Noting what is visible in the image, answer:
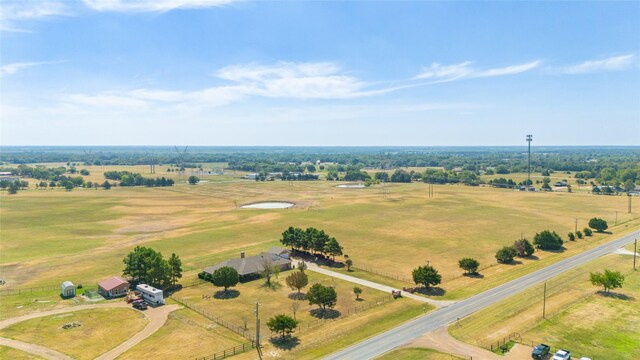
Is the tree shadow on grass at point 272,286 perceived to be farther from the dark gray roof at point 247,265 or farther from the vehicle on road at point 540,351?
the vehicle on road at point 540,351

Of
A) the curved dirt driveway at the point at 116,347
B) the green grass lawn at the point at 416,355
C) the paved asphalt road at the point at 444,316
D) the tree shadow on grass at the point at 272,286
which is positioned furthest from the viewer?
the tree shadow on grass at the point at 272,286

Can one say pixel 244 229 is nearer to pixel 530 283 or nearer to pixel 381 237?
pixel 381 237

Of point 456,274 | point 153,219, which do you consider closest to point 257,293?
point 456,274

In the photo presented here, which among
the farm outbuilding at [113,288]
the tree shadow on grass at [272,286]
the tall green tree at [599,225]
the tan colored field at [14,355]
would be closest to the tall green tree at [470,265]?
the tree shadow on grass at [272,286]

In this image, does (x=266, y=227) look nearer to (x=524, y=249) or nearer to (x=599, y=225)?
(x=524, y=249)

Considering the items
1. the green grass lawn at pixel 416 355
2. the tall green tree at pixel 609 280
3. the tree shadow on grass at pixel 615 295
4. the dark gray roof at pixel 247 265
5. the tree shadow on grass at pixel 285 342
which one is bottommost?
the tree shadow on grass at pixel 285 342

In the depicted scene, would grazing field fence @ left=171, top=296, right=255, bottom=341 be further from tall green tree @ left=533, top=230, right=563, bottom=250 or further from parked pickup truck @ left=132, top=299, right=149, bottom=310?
tall green tree @ left=533, top=230, right=563, bottom=250
